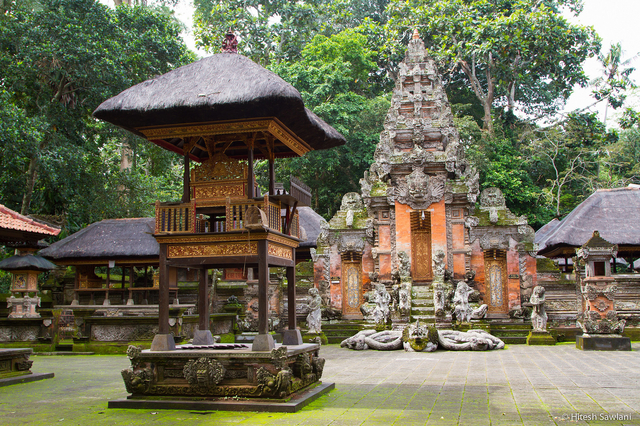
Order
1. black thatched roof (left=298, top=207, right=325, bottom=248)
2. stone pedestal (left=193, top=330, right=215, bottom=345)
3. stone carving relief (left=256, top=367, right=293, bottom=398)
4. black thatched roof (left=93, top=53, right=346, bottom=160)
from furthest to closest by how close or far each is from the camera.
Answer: black thatched roof (left=298, top=207, right=325, bottom=248) → stone pedestal (left=193, top=330, right=215, bottom=345) → black thatched roof (left=93, top=53, right=346, bottom=160) → stone carving relief (left=256, top=367, right=293, bottom=398)

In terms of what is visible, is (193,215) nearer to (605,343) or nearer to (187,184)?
(187,184)

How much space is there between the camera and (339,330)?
17156 mm

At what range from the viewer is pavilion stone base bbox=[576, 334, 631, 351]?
42.7ft

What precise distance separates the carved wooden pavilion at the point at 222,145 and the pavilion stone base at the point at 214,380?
0.27m

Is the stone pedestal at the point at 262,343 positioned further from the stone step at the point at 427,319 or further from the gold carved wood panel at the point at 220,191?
the stone step at the point at 427,319

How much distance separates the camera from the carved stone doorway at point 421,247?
1877 centimetres

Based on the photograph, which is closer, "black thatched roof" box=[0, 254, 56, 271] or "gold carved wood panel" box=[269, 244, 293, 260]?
"gold carved wood panel" box=[269, 244, 293, 260]

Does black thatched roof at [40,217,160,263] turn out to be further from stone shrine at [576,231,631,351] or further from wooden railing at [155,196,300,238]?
stone shrine at [576,231,631,351]

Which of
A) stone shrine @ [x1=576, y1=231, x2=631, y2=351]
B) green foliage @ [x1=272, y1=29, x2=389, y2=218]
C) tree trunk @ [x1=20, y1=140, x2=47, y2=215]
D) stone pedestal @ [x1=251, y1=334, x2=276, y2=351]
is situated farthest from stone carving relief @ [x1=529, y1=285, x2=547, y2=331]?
tree trunk @ [x1=20, y1=140, x2=47, y2=215]

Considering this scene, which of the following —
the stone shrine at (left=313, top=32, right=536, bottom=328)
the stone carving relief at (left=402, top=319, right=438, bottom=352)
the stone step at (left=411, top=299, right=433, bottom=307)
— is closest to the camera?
the stone carving relief at (left=402, top=319, right=438, bottom=352)

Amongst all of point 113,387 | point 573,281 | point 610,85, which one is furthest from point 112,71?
point 610,85

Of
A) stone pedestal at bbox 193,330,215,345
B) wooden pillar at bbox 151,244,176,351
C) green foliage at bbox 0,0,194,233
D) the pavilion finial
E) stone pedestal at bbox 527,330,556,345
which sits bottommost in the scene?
stone pedestal at bbox 527,330,556,345

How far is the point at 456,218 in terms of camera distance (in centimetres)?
1853

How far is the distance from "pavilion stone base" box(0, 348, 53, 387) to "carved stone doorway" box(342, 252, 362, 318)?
12092 mm
